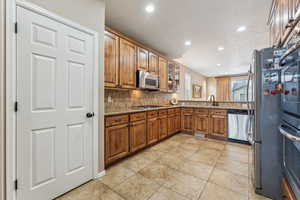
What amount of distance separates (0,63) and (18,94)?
0.30m

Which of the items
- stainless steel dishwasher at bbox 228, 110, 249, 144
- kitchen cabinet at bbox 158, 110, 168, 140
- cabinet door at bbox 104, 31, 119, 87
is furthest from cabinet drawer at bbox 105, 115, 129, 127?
stainless steel dishwasher at bbox 228, 110, 249, 144

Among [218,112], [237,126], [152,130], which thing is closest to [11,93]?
[152,130]

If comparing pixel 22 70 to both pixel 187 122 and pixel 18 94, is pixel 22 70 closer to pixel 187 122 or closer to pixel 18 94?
pixel 18 94

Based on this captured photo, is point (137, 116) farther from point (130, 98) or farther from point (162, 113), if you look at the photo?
point (162, 113)

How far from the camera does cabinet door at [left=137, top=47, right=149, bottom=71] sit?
3.17m

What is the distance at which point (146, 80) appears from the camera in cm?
328

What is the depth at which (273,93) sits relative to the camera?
1491 millimetres

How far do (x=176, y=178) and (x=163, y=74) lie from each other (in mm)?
2887

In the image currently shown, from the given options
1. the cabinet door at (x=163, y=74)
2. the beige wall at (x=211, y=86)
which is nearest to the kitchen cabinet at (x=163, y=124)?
the cabinet door at (x=163, y=74)

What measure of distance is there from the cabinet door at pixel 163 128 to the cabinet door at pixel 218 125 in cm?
134

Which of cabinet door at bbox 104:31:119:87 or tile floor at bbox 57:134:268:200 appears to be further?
cabinet door at bbox 104:31:119:87

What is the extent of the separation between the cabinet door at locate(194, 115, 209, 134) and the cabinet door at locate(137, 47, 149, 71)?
2.20 meters

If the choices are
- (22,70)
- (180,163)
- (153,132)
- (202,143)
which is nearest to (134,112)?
(153,132)

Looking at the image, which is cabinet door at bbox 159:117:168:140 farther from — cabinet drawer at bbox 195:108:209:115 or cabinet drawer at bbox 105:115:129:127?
cabinet drawer at bbox 105:115:129:127
